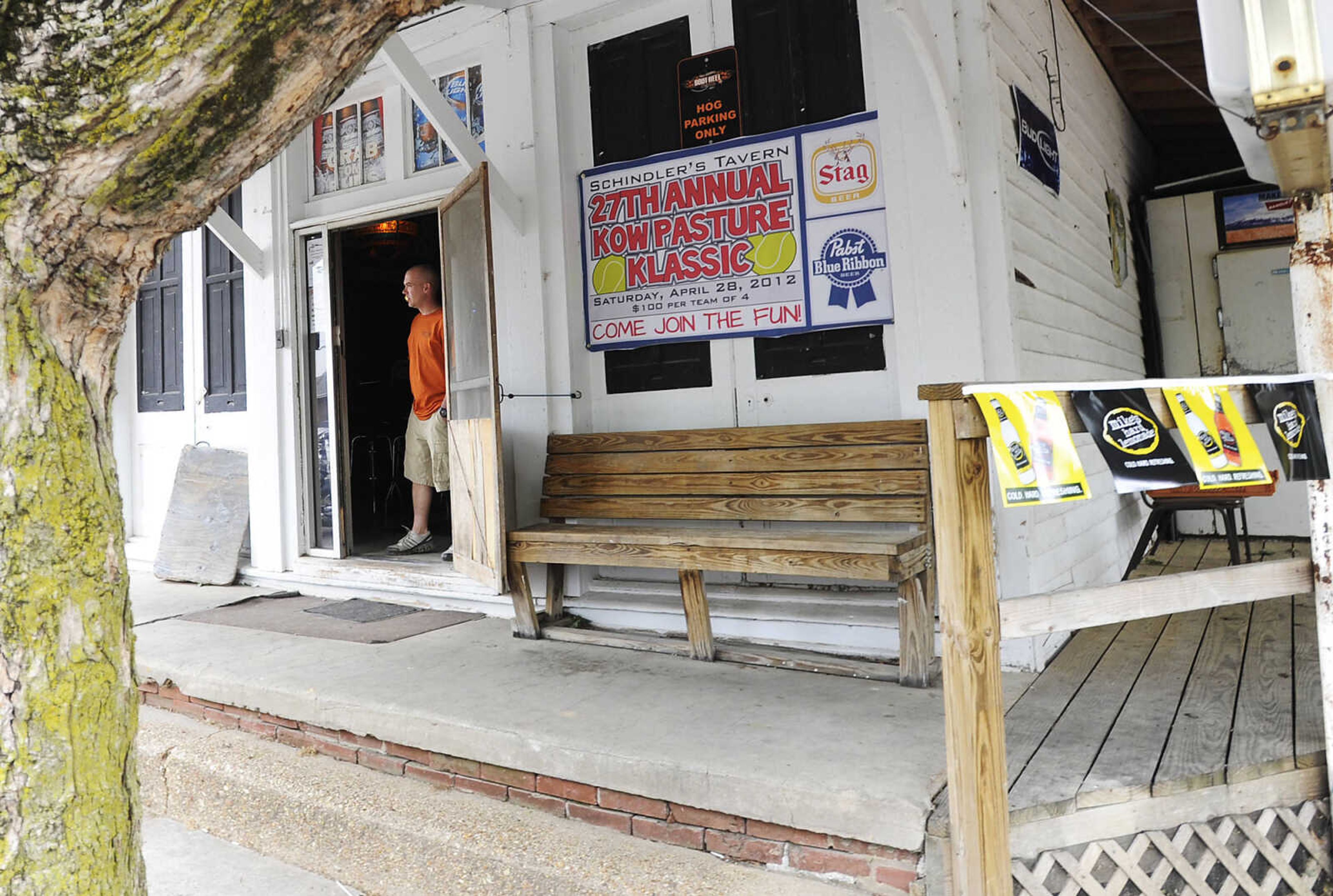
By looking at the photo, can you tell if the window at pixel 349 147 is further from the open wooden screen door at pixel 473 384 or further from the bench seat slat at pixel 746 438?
the bench seat slat at pixel 746 438

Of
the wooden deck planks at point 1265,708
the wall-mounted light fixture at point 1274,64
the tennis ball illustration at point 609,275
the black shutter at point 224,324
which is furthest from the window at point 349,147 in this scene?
the wooden deck planks at point 1265,708

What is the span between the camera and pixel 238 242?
5875mm

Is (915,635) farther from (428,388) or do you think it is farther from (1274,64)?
(428,388)

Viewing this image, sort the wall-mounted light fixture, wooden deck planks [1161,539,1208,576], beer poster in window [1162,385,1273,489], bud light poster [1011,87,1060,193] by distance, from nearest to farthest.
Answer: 1. the wall-mounted light fixture
2. beer poster in window [1162,385,1273,489]
3. bud light poster [1011,87,1060,193]
4. wooden deck planks [1161,539,1208,576]

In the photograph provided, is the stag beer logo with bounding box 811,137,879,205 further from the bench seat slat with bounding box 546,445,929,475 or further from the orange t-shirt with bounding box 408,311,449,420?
the orange t-shirt with bounding box 408,311,449,420

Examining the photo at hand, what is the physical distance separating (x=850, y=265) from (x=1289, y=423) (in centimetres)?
219

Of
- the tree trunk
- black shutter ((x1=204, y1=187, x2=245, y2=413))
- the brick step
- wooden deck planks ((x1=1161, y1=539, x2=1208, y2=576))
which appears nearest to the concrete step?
the brick step

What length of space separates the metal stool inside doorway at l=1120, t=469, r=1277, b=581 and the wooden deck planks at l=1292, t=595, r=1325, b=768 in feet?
1.44

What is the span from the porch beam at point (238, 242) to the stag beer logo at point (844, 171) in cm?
358

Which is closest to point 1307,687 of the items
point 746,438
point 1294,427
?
point 1294,427

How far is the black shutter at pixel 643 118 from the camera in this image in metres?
4.75

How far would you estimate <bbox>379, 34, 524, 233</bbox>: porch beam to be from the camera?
4496 mm

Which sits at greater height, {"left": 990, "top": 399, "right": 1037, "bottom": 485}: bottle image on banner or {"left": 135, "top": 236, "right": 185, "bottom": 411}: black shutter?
{"left": 135, "top": 236, "right": 185, "bottom": 411}: black shutter

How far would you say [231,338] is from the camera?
6672 mm
